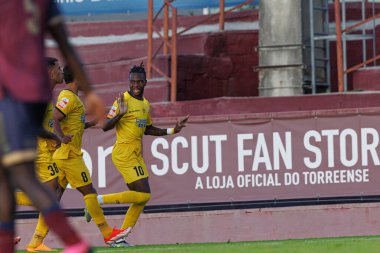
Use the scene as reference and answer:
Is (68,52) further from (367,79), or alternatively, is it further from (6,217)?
(367,79)

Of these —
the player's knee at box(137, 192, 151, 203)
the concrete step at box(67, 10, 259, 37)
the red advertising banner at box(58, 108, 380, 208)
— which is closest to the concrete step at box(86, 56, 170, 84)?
the concrete step at box(67, 10, 259, 37)

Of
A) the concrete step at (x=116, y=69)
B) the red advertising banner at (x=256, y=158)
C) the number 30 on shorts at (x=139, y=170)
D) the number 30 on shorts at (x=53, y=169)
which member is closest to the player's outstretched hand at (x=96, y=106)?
the number 30 on shorts at (x=53, y=169)

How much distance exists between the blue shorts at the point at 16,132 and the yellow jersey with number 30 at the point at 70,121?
7516 millimetres

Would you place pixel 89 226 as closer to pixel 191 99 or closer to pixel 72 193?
pixel 72 193

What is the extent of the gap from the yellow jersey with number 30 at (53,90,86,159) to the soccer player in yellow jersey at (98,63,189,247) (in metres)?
0.50

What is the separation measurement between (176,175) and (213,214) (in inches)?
33.6

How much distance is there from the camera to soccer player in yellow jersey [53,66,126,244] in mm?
14297

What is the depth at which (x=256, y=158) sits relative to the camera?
58.6 feet

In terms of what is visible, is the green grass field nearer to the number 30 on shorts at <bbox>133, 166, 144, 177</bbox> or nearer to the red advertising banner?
the number 30 on shorts at <bbox>133, 166, 144, 177</bbox>

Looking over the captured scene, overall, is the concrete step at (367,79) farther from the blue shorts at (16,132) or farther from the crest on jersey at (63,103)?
the blue shorts at (16,132)

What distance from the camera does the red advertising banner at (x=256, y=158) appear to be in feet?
57.5

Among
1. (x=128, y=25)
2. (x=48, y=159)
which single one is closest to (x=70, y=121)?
(x=48, y=159)

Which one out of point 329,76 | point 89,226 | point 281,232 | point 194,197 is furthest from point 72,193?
point 329,76

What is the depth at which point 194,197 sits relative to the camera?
17.9 meters
